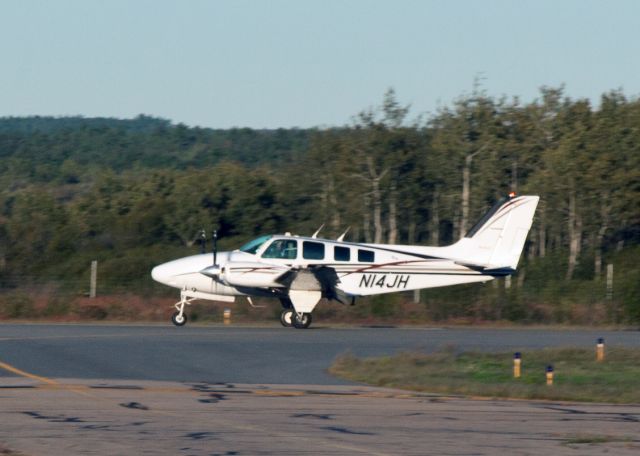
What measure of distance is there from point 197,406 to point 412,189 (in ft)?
104

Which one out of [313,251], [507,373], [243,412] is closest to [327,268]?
[313,251]

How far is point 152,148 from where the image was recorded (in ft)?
407

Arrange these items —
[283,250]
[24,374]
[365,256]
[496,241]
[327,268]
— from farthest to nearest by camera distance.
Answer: [496,241] → [365,256] → [283,250] → [327,268] → [24,374]

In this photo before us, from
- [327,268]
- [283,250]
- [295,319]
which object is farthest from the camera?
[295,319]

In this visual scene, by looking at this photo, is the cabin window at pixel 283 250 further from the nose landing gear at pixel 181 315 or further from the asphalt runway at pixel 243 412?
the asphalt runway at pixel 243 412

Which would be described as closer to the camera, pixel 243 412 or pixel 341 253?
pixel 243 412

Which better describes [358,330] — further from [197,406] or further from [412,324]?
[197,406]

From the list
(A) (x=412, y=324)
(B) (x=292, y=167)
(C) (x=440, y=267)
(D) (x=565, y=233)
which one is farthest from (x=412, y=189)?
(C) (x=440, y=267)

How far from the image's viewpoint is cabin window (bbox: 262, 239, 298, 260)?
26719 millimetres

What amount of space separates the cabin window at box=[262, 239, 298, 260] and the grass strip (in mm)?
7163

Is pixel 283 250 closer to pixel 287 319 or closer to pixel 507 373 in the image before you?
pixel 287 319

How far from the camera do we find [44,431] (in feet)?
36.8

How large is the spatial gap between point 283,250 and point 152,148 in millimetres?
99511

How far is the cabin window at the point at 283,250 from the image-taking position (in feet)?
87.7
